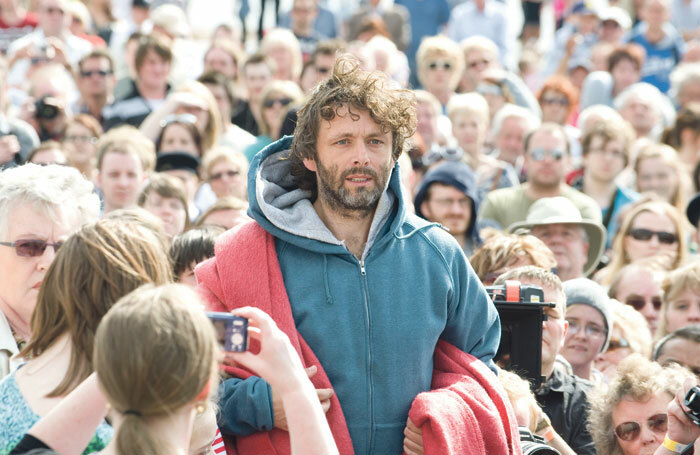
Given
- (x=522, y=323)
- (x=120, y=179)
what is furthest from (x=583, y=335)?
(x=120, y=179)

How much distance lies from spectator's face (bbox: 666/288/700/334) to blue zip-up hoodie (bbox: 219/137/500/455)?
247 cm

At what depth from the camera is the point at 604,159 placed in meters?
8.62

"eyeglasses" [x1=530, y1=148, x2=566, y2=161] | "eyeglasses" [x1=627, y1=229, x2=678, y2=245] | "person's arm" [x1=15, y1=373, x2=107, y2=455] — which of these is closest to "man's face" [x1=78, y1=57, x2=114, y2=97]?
"eyeglasses" [x1=530, y1=148, x2=566, y2=161]

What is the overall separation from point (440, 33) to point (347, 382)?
11.1 metres

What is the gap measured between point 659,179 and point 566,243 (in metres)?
1.94

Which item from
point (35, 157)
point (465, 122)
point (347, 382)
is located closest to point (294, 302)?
point (347, 382)

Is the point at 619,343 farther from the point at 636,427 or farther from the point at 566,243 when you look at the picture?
the point at 636,427

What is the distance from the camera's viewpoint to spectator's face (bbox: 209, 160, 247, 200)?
759cm

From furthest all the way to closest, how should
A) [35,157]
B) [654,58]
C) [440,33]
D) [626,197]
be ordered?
[440,33], [654,58], [626,197], [35,157]

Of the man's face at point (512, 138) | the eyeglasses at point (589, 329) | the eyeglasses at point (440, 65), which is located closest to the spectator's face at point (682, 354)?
the eyeglasses at point (589, 329)

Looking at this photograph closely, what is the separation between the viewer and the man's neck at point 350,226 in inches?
144

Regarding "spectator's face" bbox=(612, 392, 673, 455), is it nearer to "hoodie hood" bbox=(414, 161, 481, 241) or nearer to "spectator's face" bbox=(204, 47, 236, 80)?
"hoodie hood" bbox=(414, 161, 481, 241)

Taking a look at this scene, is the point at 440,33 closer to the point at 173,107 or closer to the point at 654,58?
Result: the point at 654,58

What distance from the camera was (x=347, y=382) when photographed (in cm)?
346
